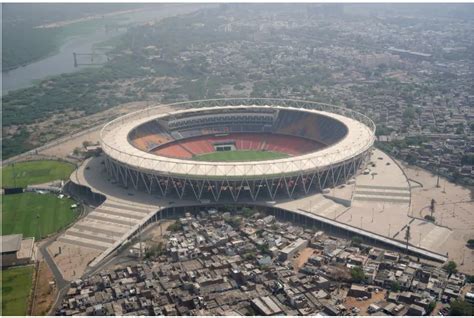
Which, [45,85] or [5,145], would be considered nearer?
[5,145]

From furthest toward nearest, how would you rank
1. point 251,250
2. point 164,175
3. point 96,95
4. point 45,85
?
1. point 45,85
2. point 96,95
3. point 164,175
4. point 251,250

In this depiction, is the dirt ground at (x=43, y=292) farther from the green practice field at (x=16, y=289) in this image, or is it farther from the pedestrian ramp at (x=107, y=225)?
the pedestrian ramp at (x=107, y=225)

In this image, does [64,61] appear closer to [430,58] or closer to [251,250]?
[430,58]

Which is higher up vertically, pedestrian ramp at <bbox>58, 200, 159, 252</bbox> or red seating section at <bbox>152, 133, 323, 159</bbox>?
red seating section at <bbox>152, 133, 323, 159</bbox>

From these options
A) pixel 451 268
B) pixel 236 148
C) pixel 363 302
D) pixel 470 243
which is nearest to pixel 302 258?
pixel 363 302

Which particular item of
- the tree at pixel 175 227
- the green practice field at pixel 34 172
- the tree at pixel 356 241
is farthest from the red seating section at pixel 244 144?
the tree at pixel 356 241

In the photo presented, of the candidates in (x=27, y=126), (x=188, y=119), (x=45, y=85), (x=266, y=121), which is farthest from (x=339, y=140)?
(x=45, y=85)

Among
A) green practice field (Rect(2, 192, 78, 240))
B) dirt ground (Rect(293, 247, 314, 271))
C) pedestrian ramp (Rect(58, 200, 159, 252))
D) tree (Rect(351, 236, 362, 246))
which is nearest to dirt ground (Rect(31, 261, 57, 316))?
pedestrian ramp (Rect(58, 200, 159, 252))

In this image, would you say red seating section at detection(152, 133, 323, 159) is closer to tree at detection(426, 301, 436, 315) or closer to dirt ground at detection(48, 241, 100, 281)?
dirt ground at detection(48, 241, 100, 281)
